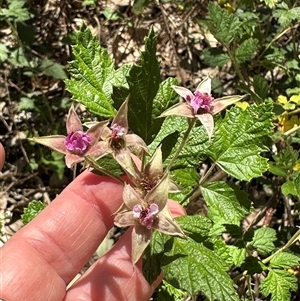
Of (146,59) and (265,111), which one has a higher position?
(146,59)

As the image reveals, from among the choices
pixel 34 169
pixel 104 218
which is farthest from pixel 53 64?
pixel 104 218

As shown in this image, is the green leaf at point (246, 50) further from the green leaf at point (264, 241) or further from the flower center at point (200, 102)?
the flower center at point (200, 102)

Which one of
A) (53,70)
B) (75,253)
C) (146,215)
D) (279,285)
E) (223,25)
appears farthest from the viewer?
(53,70)

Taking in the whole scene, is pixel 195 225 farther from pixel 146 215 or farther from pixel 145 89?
pixel 145 89

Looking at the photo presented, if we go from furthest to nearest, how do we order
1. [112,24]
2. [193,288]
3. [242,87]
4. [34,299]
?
[112,24] < [242,87] < [34,299] < [193,288]

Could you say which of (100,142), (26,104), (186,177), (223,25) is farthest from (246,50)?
(26,104)

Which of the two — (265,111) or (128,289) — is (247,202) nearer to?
(265,111)
